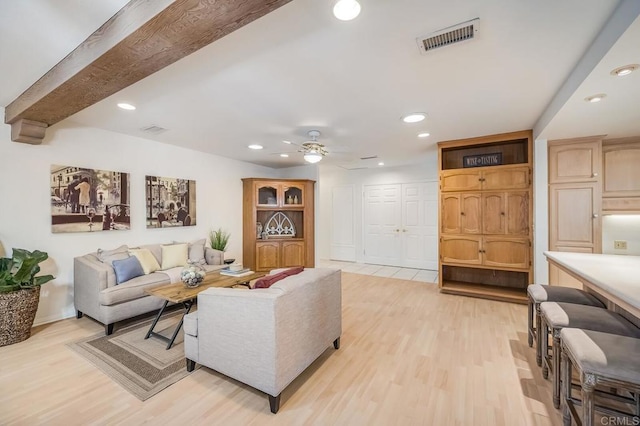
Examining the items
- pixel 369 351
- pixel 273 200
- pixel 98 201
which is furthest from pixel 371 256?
pixel 98 201

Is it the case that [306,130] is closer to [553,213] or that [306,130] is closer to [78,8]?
[78,8]

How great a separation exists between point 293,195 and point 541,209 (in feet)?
14.3

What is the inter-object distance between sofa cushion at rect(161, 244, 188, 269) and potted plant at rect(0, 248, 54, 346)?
1259 millimetres

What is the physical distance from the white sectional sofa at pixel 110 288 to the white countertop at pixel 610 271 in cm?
399

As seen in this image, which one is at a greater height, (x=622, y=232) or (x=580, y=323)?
(x=622, y=232)

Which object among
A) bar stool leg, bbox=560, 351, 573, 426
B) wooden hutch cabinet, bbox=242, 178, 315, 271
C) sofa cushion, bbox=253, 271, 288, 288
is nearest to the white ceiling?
sofa cushion, bbox=253, 271, 288, 288

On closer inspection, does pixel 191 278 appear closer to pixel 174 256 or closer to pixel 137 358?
pixel 137 358

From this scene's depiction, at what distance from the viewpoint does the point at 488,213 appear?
3.99 m

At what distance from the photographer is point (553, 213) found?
3.61 meters

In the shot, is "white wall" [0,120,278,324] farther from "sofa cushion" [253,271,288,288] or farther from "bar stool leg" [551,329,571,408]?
"bar stool leg" [551,329,571,408]

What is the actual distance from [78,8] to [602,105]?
4.02 metres

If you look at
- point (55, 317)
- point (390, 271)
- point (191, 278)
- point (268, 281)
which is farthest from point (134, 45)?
point (390, 271)

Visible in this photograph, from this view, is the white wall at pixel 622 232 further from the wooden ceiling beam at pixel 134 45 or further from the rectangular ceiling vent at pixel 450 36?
the wooden ceiling beam at pixel 134 45

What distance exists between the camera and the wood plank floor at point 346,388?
5.65 ft
